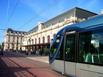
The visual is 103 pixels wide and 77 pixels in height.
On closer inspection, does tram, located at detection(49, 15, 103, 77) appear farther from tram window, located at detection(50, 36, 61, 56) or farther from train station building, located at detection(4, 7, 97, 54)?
train station building, located at detection(4, 7, 97, 54)

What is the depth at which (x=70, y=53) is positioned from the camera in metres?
11.4

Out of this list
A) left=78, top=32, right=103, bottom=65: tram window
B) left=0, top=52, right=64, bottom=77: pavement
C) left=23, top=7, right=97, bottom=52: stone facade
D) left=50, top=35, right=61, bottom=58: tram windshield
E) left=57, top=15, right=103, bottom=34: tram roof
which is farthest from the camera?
left=23, top=7, right=97, bottom=52: stone facade

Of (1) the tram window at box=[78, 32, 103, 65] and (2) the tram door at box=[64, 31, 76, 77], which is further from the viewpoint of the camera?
(2) the tram door at box=[64, 31, 76, 77]

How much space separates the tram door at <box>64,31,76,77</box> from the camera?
Result: 1095 cm

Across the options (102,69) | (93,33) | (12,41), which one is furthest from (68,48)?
(12,41)

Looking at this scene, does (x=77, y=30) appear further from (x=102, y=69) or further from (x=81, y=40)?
(x=102, y=69)

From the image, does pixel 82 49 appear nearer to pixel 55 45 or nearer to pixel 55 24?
pixel 55 45

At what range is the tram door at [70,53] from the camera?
1095cm

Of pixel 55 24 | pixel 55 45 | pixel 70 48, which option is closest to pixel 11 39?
pixel 55 24

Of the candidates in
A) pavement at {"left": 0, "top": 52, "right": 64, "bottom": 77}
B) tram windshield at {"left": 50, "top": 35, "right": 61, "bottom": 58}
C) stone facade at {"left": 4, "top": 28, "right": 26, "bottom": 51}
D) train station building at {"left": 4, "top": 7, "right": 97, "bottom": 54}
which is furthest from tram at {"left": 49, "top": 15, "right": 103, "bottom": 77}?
stone facade at {"left": 4, "top": 28, "right": 26, "bottom": 51}

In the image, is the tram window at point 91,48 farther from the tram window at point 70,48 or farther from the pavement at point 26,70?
the pavement at point 26,70

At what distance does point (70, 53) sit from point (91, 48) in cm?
206

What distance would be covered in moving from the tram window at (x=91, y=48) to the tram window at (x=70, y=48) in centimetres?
75

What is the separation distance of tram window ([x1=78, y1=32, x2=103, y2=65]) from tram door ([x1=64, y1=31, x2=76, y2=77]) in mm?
698
